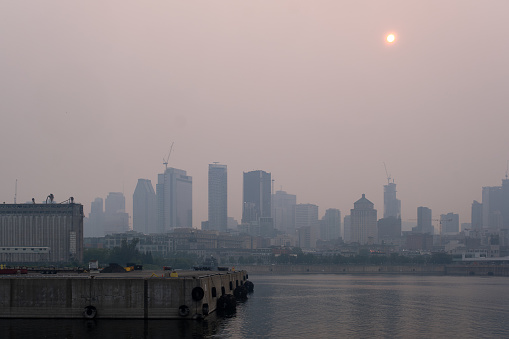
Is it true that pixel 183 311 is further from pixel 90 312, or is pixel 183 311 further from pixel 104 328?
pixel 90 312

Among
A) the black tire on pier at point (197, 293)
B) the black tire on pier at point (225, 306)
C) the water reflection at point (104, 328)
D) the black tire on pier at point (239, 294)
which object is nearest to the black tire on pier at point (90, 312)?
the water reflection at point (104, 328)

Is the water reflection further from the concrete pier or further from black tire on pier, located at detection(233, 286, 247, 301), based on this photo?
black tire on pier, located at detection(233, 286, 247, 301)

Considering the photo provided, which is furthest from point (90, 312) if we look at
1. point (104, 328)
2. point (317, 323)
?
point (317, 323)

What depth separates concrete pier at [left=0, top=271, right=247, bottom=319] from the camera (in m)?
74.4

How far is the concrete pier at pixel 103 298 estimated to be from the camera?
7438 cm

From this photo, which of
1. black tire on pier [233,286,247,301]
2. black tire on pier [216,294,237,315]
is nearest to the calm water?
black tire on pier [216,294,237,315]

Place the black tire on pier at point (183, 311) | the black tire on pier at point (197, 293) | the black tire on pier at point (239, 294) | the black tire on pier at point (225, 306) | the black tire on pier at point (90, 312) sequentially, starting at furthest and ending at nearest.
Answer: the black tire on pier at point (239, 294) → the black tire on pier at point (225, 306) → the black tire on pier at point (197, 293) → the black tire on pier at point (183, 311) → the black tire on pier at point (90, 312)

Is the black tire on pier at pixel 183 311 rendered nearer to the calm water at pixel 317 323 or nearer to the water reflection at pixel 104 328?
the water reflection at pixel 104 328

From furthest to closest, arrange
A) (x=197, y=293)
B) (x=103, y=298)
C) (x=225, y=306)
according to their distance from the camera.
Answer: (x=225, y=306), (x=197, y=293), (x=103, y=298)

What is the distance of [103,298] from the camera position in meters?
74.7

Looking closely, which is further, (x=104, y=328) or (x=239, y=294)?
(x=239, y=294)

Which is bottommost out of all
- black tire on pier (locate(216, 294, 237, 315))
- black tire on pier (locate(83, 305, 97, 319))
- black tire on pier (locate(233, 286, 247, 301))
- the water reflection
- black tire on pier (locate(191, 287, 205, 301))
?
black tire on pier (locate(233, 286, 247, 301))

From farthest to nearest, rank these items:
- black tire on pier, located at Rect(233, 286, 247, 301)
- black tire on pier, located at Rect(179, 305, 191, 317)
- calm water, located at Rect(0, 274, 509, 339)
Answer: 1. black tire on pier, located at Rect(233, 286, 247, 301)
2. black tire on pier, located at Rect(179, 305, 191, 317)
3. calm water, located at Rect(0, 274, 509, 339)

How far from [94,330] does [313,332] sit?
25.0m
